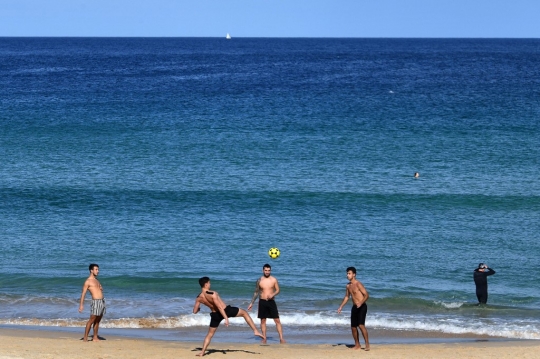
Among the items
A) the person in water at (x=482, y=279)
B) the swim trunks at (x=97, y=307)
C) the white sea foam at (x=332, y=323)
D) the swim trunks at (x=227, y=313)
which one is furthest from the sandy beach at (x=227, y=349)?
the person in water at (x=482, y=279)

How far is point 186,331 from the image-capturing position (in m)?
17.1

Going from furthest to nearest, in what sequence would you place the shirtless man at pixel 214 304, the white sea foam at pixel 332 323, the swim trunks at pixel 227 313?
the white sea foam at pixel 332 323, the swim trunks at pixel 227 313, the shirtless man at pixel 214 304

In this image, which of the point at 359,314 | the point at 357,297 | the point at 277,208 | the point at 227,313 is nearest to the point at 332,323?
the point at 359,314

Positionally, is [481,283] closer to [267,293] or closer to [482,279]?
[482,279]

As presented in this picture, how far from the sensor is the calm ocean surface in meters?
19.7

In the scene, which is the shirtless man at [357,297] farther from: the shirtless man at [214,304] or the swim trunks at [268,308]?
the shirtless man at [214,304]

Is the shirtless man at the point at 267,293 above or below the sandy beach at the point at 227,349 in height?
above

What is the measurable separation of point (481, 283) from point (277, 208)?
11094mm

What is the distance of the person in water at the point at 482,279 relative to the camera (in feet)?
60.7

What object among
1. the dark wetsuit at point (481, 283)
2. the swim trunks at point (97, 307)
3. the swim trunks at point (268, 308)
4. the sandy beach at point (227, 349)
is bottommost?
the sandy beach at point (227, 349)

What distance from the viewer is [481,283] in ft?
61.2

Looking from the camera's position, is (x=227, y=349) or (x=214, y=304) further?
(x=227, y=349)

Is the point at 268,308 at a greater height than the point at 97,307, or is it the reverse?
the point at 268,308

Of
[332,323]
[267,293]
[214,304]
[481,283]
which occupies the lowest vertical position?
[332,323]
